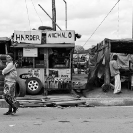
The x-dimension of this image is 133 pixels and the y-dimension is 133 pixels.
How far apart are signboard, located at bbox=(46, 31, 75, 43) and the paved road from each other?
13.0ft

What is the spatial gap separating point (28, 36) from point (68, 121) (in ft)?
20.1

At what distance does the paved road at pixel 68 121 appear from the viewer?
6285 millimetres

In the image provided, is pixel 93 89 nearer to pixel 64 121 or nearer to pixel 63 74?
pixel 63 74

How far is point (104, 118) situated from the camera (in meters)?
7.75

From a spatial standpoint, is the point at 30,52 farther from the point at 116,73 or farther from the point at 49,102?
the point at 116,73

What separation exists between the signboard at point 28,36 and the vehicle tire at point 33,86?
170 centimetres

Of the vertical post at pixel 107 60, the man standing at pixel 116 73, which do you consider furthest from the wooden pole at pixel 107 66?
the man standing at pixel 116 73

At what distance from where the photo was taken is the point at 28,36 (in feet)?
40.7

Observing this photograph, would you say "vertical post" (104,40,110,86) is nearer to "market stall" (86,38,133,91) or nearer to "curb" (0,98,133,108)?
"market stall" (86,38,133,91)

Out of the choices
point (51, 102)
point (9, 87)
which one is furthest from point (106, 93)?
point (9, 87)

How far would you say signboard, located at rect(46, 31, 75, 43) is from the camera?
1237 cm

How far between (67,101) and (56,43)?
127 inches

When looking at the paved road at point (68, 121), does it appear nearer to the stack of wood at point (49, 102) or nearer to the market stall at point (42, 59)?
the stack of wood at point (49, 102)

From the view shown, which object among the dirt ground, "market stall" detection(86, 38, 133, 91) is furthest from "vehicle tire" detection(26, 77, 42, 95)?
"market stall" detection(86, 38, 133, 91)
